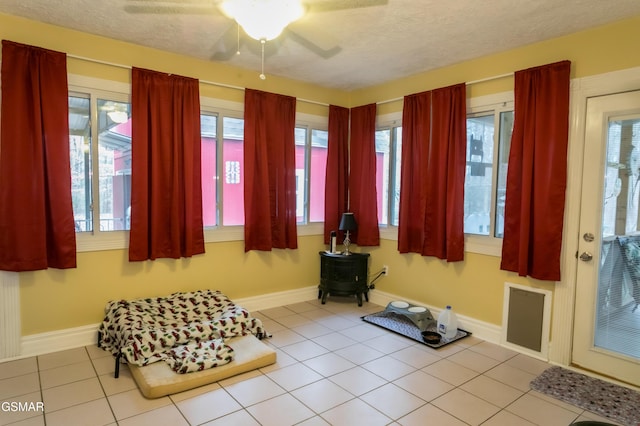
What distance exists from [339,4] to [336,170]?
232 cm

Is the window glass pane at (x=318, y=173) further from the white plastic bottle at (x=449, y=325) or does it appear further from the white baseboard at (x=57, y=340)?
the white baseboard at (x=57, y=340)

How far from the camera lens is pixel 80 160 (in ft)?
10.5

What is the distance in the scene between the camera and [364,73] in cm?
405

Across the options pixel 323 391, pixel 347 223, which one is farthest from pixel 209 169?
pixel 323 391

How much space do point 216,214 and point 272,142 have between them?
999mm

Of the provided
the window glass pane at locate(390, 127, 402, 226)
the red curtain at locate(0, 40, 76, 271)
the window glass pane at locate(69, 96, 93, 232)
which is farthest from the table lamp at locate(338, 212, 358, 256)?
the red curtain at locate(0, 40, 76, 271)

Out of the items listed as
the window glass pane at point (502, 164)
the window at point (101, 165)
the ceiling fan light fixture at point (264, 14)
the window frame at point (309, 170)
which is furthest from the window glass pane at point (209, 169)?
the window glass pane at point (502, 164)

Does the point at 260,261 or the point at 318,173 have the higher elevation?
the point at 318,173

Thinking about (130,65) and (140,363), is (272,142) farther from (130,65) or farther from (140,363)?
(140,363)

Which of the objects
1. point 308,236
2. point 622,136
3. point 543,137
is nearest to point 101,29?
point 308,236

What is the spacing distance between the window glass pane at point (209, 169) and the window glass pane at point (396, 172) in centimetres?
205

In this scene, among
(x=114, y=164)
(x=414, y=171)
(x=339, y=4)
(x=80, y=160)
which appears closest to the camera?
(x=339, y=4)

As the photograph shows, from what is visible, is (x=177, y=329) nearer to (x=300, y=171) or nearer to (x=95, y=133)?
(x=95, y=133)

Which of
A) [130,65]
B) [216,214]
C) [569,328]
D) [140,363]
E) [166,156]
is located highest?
[130,65]
